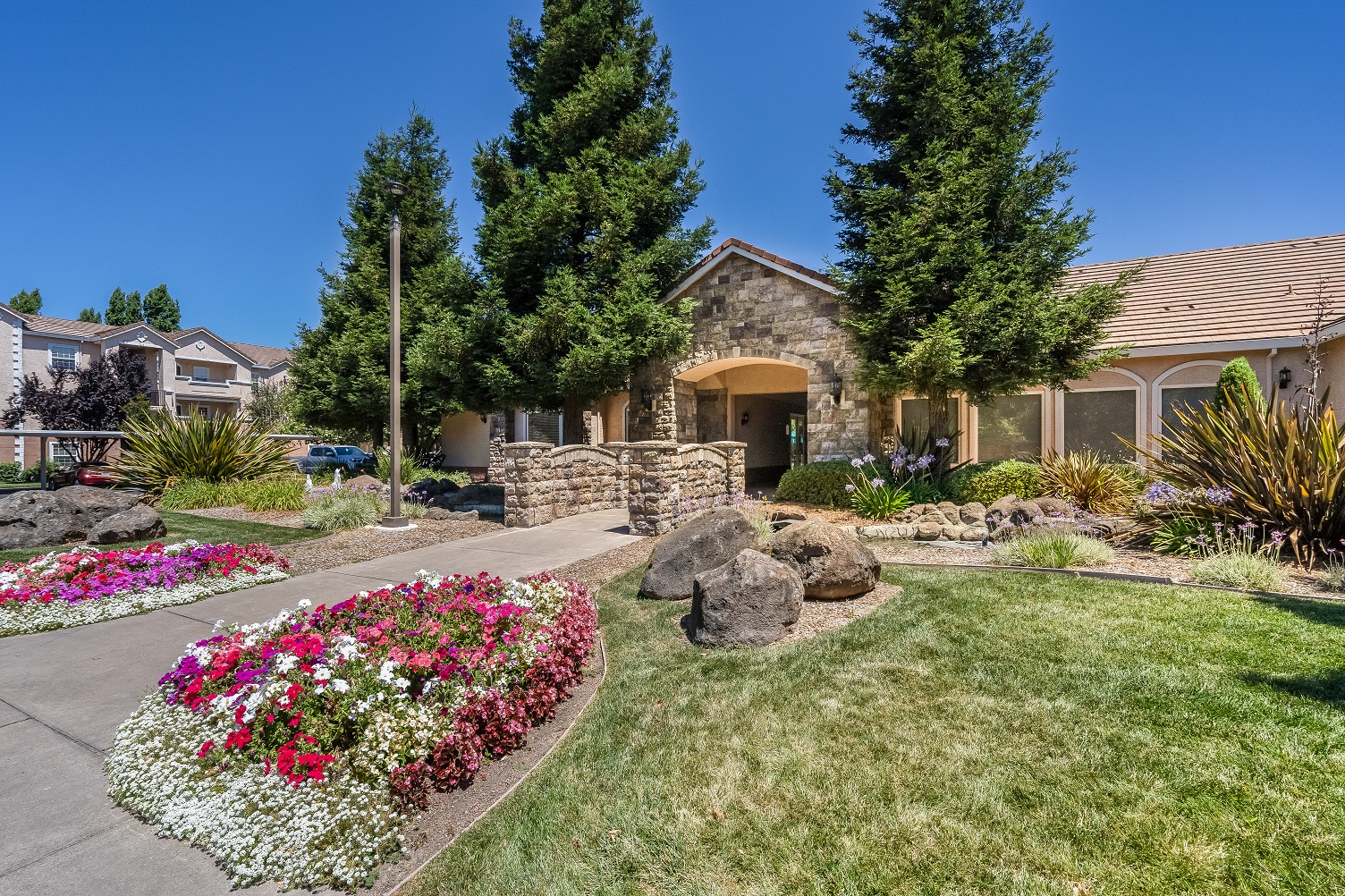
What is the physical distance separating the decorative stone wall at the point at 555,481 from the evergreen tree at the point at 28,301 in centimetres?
6363

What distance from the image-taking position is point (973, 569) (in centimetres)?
645

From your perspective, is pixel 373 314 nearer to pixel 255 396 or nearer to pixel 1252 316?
pixel 255 396

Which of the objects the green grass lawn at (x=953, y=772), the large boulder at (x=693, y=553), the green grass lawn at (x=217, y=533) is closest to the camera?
the green grass lawn at (x=953, y=772)

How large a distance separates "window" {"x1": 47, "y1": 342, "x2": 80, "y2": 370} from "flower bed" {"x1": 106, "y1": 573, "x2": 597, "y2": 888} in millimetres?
34761

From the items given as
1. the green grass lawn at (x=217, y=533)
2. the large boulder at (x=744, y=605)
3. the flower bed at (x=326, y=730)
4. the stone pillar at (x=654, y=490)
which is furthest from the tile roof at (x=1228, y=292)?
the green grass lawn at (x=217, y=533)

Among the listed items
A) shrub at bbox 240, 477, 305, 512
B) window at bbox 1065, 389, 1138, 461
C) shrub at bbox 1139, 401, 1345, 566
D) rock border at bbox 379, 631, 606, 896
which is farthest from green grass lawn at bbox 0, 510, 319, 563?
window at bbox 1065, 389, 1138, 461

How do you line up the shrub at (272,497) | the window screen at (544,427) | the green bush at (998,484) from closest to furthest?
the green bush at (998,484) → the shrub at (272,497) → the window screen at (544,427)

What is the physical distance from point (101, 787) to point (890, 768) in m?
3.89

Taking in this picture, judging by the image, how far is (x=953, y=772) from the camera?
114 inches

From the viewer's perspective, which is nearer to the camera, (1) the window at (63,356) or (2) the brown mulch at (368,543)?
(2) the brown mulch at (368,543)

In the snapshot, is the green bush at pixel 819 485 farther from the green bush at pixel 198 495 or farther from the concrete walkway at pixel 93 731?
the green bush at pixel 198 495

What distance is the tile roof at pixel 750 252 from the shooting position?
13.2 meters

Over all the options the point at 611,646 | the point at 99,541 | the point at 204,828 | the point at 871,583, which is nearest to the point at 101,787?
the point at 204,828

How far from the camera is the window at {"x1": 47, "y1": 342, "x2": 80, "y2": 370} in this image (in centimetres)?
2761
